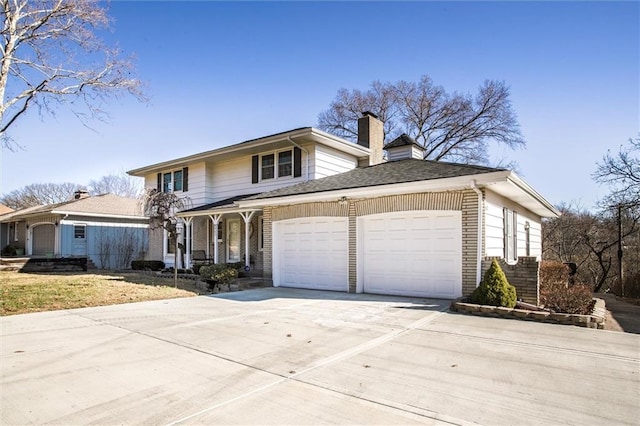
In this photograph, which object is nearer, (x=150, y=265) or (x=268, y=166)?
(x=268, y=166)

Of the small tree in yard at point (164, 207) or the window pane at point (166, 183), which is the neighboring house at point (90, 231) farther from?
the small tree in yard at point (164, 207)

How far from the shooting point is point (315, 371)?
464 cm

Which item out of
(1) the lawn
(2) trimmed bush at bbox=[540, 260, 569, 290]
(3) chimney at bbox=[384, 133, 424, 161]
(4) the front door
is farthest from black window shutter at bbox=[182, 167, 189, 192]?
(2) trimmed bush at bbox=[540, 260, 569, 290]

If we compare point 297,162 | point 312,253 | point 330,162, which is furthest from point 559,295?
point 297,162

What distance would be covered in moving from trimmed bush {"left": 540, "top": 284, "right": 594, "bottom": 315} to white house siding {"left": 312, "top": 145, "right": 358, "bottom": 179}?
28.2 ft

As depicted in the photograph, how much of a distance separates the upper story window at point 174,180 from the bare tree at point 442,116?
15.4 meters

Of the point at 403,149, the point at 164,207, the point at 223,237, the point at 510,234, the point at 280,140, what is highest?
the point at 280,140

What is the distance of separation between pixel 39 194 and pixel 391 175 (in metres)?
55.7

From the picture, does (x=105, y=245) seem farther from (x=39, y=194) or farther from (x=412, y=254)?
(x=39, y=194)

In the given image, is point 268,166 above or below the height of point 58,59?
below

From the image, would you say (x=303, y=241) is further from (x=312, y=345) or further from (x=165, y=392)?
(x=165, y=392)

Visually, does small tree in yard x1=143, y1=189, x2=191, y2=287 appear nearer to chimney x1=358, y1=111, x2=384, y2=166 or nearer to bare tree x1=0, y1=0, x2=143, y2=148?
bare tree x1=0, y1=0, x2=143, y2=148

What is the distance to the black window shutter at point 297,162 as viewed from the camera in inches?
596

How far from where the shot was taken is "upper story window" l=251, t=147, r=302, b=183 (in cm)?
1528
